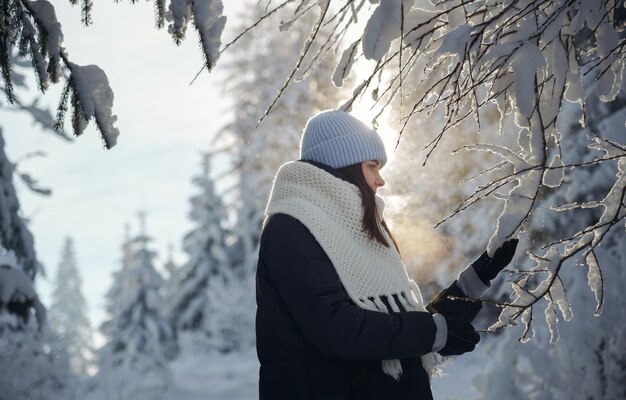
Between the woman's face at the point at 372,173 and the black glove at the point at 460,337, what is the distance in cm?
60

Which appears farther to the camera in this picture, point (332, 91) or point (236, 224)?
point (236, 224)

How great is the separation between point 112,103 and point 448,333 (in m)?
1.45

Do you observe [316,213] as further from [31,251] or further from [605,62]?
[31,251]

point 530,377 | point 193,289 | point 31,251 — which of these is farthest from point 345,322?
point 193,289

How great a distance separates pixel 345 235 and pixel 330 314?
36 centimetres

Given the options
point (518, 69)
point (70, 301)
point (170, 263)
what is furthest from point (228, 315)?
point (70, 301)

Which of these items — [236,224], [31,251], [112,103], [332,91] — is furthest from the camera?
[236,224]

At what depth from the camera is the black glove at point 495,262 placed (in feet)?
8.90

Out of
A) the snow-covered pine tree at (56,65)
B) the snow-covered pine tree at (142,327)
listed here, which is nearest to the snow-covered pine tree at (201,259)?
the snow-covered pine tree at (142,327)

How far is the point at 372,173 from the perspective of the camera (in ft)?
8.91

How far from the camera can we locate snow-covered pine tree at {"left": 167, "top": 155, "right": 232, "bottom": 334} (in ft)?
93.8

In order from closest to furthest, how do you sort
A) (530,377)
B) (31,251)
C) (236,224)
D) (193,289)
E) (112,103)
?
(112,103), (530,377), (31,251), (236,224), (193,289)

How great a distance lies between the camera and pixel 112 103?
2.56 metres

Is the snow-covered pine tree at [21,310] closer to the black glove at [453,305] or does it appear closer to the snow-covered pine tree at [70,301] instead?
the black glove at [453,305]
